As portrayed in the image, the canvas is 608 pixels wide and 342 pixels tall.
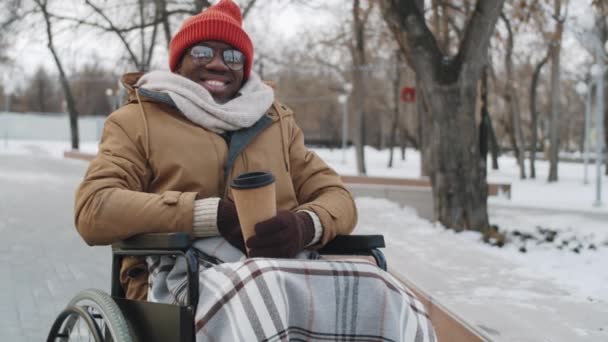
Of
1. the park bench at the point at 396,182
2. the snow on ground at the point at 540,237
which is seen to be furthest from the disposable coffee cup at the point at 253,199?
the park bench at the point at 396,182

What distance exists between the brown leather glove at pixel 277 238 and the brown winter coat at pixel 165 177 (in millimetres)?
289

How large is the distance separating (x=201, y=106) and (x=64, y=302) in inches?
127

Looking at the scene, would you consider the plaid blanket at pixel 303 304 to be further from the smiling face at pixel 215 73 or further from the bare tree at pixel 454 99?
the bare tree at pixel 454 99

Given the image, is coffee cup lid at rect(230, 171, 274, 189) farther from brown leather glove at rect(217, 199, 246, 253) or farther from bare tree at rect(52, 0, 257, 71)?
bare tree at rect(52, 0, 257, 71)

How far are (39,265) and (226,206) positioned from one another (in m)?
4.91

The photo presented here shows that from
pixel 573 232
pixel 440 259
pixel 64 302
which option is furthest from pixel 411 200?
pixel 64 302

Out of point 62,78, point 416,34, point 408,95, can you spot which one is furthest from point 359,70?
point 62,78

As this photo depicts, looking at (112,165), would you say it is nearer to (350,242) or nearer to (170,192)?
(170,192)

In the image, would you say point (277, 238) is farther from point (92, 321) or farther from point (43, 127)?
point (43, 127)

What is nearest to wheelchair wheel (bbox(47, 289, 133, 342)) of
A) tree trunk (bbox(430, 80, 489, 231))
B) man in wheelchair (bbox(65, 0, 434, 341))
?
man in wheelchair (bbox(65, 0, 434, 341))

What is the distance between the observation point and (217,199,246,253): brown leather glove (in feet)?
7.93

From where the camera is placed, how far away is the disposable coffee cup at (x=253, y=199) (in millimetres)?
2213

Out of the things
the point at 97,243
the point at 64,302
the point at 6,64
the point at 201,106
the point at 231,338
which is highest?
the point at 6,64

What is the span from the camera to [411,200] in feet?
36.4
